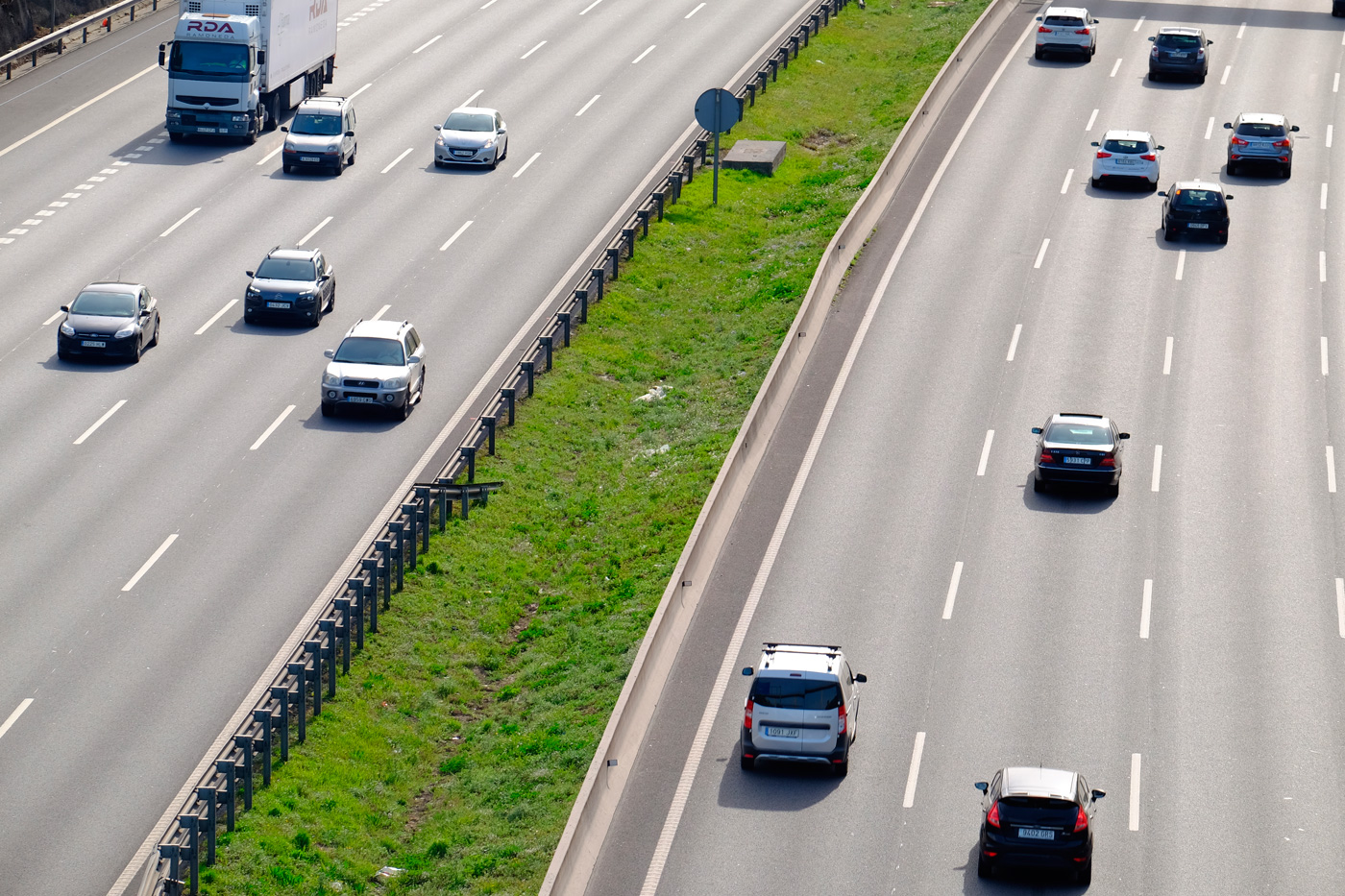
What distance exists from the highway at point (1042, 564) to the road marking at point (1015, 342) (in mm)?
87

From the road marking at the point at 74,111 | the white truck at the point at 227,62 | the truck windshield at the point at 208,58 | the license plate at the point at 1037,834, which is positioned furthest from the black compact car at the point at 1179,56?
the license plate at the point at 1037,834

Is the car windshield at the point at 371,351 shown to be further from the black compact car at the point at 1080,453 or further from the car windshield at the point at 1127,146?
the car windshield at the point at 1127,146

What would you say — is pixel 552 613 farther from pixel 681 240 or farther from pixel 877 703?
pixel 681 240

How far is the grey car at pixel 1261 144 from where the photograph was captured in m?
50.4

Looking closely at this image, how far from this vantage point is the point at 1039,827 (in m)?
20.8

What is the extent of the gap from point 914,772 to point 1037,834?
11.3ft

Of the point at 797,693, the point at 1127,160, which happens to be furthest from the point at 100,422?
the point at 1127,160

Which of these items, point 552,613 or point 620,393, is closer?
point 552,613

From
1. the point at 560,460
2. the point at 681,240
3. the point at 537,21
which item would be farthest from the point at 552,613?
the point at 537,21

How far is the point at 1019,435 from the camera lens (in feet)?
117

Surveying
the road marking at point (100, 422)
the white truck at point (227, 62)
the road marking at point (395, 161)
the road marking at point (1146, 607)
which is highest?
the white truck at point (227, 62)

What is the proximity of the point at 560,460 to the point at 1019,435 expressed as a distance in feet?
30.1

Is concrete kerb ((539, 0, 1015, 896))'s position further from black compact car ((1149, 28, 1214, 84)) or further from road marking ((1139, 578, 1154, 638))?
black compact car ((1149, 28, 1214, 84))

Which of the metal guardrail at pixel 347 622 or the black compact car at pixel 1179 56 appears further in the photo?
the black compact car at pixel 1179 56
